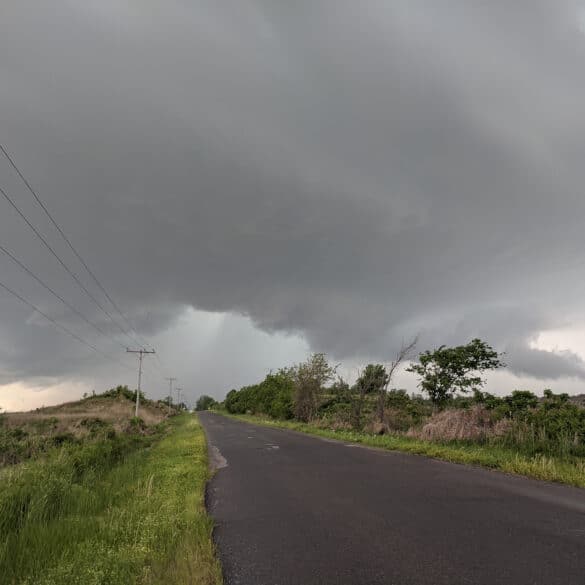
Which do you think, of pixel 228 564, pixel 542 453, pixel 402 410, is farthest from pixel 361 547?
pixel 402 410

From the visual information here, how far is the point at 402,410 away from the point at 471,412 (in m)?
7.89

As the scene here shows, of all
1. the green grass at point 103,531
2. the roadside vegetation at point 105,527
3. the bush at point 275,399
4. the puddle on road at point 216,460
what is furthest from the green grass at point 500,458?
the bush at point 275,399

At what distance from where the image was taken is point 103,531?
6.42 metres

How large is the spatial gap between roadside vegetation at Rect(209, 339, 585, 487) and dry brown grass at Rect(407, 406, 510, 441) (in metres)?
0.03

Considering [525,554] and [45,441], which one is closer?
[525,554]

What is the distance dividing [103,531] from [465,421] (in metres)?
14.2

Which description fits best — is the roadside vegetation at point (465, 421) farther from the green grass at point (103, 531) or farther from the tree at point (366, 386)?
the green grass at point (103, 531)

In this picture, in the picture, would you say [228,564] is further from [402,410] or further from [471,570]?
[402,410]

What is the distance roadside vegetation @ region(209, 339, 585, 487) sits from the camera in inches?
479

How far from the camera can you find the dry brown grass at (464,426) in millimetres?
15438

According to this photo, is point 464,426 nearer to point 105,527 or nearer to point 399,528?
point 399,528

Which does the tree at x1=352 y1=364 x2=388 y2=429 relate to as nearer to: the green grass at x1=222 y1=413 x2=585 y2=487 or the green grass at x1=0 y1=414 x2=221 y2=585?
the green grass at x1=222 y1=413 x2=585 y2=487

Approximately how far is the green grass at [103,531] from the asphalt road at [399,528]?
1.56 feet

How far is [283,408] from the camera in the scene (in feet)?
153
